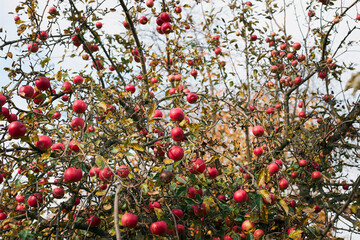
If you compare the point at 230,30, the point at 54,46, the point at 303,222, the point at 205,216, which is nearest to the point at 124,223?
the point at 205,216

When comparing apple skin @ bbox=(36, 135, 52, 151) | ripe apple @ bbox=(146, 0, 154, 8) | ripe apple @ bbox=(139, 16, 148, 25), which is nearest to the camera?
apple skin @ bbox=(36, 135, 52, 151)

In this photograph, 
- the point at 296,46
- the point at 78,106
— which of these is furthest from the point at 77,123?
the point at 296,46

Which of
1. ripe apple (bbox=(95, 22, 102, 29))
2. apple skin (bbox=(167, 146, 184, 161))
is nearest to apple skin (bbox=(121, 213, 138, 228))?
apple skin (bbox=(167, 146, 184, 161))

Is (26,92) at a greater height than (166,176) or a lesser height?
greater

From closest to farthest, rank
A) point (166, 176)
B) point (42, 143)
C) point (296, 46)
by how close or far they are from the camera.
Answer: point (166, 176), point (42, 143), point (296, 46)

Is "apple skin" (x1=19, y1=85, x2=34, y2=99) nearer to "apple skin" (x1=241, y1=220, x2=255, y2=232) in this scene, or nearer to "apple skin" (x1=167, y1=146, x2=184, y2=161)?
"apple skin" (x1=167, y1=146, x2=184, y2=161)

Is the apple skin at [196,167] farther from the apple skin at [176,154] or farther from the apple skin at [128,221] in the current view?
the apple skin at [128,221]

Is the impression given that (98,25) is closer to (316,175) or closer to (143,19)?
(143,19)

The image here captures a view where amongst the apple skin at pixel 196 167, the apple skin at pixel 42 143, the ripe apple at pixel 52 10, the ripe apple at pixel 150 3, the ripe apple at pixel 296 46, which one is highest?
the ripe apple at pixel 296 46

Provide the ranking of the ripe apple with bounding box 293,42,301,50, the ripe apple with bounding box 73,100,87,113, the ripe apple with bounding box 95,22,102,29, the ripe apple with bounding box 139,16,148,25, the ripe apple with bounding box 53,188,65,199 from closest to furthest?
the ripe apple with bounding box 73,100,87,113 → the ripe apple with bounding box 53,188,65,199 → the ripe apple with bounding box 139,16,148,25 → the ripe apple with bounding box 95,22,102,29 → the ripe apple with bounding box 293,42,301,50

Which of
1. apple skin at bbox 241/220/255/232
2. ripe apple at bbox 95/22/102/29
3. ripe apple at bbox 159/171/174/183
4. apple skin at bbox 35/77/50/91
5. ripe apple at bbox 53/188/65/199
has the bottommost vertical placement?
apple skin at bbox 241/220/255/232

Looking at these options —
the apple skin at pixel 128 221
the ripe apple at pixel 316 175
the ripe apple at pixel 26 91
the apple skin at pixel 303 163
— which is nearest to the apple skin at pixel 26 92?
the ripe apple at pixel 26 91

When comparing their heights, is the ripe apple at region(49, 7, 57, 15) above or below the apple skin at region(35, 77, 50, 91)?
above

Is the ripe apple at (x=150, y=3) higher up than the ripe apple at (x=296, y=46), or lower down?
lower down
